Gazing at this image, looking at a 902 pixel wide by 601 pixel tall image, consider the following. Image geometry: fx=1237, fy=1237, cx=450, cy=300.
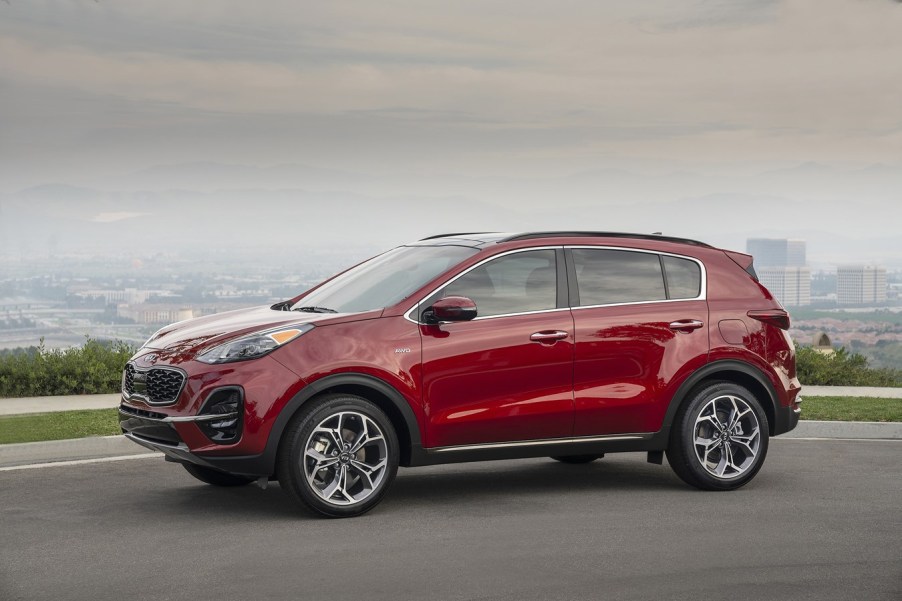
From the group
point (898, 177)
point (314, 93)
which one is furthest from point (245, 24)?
point (898, 177)

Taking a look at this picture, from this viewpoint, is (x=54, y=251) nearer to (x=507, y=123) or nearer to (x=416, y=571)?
(x=507, y=123)

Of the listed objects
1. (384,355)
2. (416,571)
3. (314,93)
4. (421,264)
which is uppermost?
(314,93)

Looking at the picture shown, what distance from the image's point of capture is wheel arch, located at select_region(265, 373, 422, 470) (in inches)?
300

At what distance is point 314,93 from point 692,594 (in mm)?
83851

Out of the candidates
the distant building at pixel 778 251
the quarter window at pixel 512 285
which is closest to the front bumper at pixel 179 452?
the quarter window at pixel 512 285

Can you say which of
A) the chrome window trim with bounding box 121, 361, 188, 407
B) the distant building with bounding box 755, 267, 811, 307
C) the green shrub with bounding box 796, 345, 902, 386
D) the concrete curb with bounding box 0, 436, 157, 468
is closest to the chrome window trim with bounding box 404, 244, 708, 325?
the chrome window trim with bounding box 121, 361, 188, 407

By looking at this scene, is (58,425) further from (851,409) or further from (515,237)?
(851,409)

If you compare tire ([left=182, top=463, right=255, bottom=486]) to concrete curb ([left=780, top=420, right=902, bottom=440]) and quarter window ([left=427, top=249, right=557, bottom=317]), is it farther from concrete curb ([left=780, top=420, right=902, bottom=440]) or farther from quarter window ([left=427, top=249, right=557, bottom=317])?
concrete curb ([left=780, top=420, right=902, bottom=440])

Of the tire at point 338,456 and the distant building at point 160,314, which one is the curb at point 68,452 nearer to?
the distant building at point 160,314

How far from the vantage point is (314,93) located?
87625 millimetres

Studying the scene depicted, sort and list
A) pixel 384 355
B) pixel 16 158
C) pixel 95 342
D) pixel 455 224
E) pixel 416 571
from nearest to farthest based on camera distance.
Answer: pixel 416 571 < pixel 384 355 < pixel 95 342 < pixel 16 158 < pixel 455 224

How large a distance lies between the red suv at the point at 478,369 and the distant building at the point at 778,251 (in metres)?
69.2

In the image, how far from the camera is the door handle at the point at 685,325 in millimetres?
8836

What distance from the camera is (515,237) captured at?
862 centimetres
